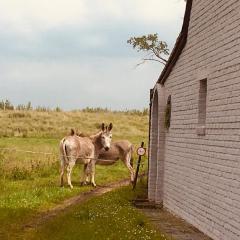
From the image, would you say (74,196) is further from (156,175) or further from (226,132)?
(226,132)

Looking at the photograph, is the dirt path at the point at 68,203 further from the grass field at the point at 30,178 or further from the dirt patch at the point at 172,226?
the dirt patch at the point at 172,226

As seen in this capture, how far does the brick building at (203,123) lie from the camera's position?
38.5 feet

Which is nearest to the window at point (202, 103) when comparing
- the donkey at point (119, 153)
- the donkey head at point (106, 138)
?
the donkey head at point (106, 138)

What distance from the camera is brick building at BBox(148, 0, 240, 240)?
11741 mm

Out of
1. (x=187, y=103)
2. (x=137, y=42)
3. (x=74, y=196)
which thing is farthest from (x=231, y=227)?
(x=137, y=42)

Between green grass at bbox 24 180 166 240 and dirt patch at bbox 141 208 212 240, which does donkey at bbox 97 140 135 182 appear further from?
green grass at bbox 24 180 166 240

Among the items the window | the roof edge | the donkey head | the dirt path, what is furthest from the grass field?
the roof edge

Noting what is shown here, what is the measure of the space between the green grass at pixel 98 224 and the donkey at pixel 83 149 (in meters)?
5.75

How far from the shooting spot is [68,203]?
61.5 ft

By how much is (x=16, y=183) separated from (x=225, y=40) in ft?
42.0

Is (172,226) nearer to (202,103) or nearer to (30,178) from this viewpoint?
(202,103)

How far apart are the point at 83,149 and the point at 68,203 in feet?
18.1

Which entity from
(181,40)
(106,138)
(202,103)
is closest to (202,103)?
(202,103)

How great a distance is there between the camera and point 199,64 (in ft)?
47.5
